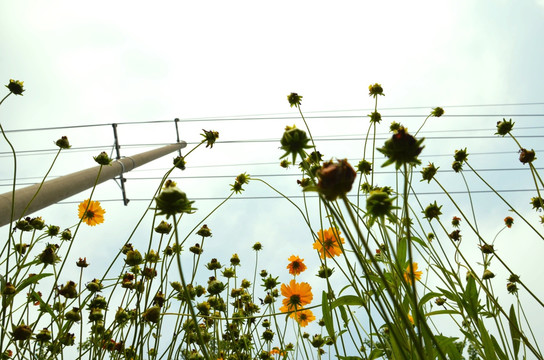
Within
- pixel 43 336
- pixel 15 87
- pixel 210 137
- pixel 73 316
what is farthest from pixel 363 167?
pixel 15 87

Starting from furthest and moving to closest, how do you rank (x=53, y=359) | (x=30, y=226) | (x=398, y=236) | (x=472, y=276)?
(x=30, y=226)
(x=53, y=359)
(x=398, y=236)
(x=472, y=276)

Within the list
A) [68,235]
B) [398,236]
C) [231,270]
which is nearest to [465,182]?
[398,236]

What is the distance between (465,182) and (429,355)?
1.24 meters

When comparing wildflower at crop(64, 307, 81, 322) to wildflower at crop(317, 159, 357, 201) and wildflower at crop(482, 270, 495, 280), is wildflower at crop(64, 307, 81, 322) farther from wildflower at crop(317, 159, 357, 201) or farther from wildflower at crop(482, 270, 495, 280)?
wildflower at crop(482, 270, 495, 280)

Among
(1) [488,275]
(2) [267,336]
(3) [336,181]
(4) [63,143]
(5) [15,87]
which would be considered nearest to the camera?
(3) [336,181]

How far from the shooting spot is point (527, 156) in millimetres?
1555

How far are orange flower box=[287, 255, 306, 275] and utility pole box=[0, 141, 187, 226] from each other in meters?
1.43

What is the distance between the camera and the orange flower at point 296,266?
2.20m

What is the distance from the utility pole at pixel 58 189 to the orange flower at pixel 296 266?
143cm

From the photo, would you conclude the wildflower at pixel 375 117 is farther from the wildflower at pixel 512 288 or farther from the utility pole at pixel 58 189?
the utility pole at pixel 58 189

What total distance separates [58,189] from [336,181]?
107 inches

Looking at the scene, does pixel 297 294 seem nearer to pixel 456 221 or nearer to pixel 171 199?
pixel 171 199

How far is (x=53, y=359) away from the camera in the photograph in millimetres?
1312

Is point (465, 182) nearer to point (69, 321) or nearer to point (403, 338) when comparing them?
point (403, 338)
